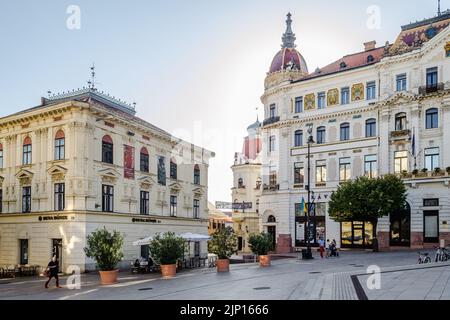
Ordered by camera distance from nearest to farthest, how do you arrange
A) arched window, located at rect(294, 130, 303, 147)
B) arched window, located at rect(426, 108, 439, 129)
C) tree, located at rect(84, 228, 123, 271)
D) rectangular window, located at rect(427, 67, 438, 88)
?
tree, located at rect(84, 228, 123, 271), arched window, located at rect(426, 108, 439, 129), rectangular window, located at rect(427, 67, 438, 88), arched window, located at rect(294, 130, 303, 147)

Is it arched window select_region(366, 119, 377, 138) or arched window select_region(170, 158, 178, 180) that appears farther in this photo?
arched window select_region(366, 119, 377, 138)

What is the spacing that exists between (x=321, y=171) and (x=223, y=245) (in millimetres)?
25944

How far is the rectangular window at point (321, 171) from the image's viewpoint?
51.0 meters

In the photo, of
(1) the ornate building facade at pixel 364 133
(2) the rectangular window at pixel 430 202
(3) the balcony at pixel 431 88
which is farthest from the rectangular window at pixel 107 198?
(3) the balcony at pixel 431 88

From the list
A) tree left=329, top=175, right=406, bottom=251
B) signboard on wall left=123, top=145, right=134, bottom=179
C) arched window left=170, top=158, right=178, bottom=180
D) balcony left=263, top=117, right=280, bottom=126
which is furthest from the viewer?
balcony left=263, top=117, right=280, bottom=126

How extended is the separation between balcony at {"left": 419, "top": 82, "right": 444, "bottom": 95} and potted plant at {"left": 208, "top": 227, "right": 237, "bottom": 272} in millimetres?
26582

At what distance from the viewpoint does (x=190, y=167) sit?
47.7 meters

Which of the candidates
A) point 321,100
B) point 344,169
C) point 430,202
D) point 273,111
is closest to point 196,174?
point 273,111

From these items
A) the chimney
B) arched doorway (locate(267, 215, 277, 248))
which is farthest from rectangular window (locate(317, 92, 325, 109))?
arched doorway (locate(267, 215, 277, 248))

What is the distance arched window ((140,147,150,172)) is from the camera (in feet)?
132

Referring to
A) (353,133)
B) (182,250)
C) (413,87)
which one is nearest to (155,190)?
(182,250)

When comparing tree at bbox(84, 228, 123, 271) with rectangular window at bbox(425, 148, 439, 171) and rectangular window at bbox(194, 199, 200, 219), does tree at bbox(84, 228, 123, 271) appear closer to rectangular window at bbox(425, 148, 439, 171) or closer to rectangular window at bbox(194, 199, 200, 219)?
rectangular window at bbox(194, 199, 200, 219)

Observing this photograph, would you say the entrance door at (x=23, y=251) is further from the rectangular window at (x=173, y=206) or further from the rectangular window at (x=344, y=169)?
the rectangular window at (x=344, y=169)

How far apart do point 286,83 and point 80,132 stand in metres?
27.4
